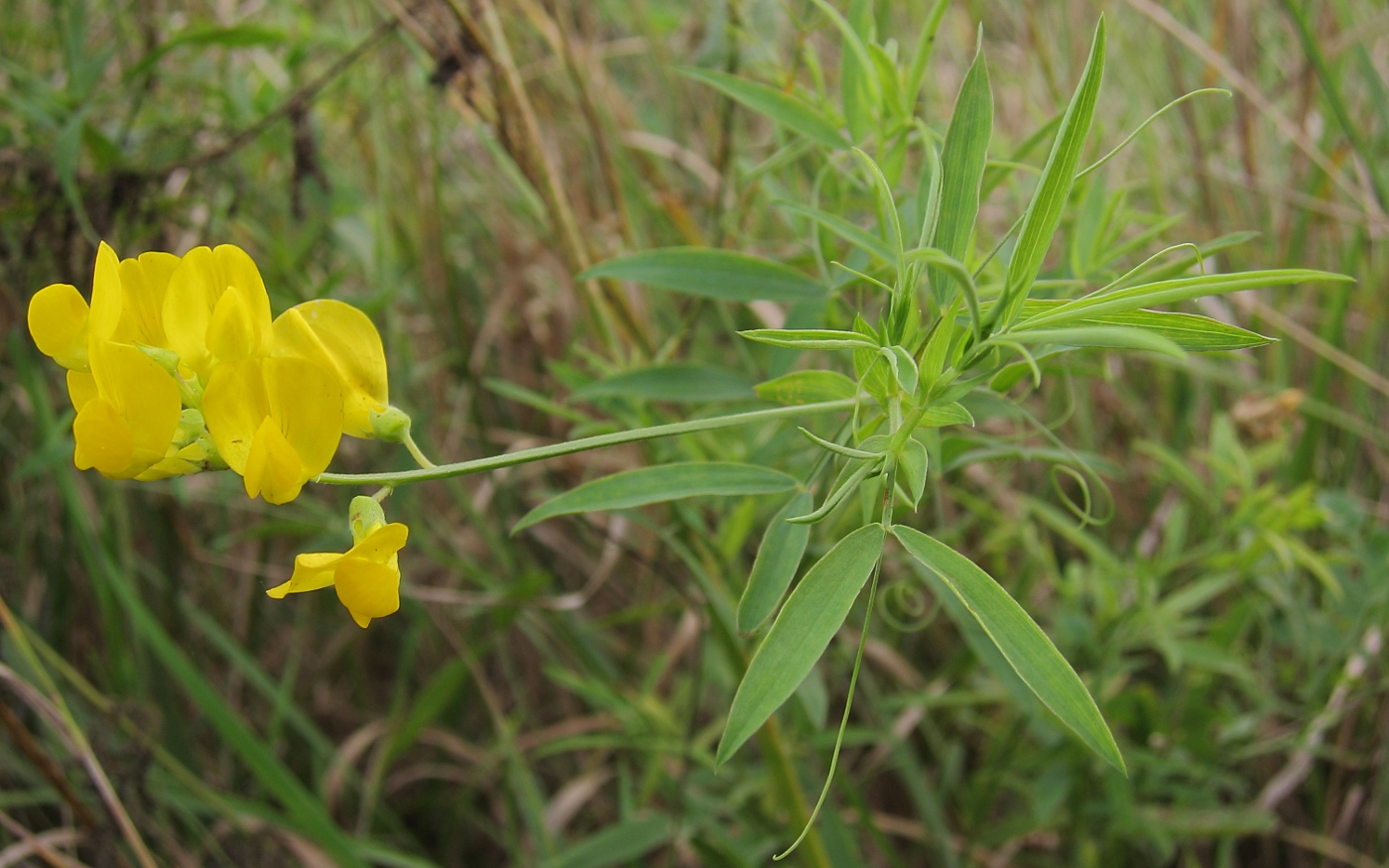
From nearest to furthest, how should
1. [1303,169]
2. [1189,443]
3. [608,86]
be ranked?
1. [608,86]
2. [1189,443]
3. [1303,169]

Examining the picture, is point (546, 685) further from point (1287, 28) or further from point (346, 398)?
point (1287, 28)

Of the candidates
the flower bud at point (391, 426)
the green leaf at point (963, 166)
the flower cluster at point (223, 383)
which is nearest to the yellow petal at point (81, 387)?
the flower cluster at point (223, 383)

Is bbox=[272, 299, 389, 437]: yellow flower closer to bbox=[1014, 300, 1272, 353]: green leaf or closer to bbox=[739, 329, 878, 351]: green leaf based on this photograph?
bbox=[739, 329, 878, 351]: green leaf

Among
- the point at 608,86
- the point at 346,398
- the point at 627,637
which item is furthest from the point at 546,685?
the point at 346,398

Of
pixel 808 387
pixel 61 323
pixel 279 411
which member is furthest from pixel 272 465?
pixel 808 387

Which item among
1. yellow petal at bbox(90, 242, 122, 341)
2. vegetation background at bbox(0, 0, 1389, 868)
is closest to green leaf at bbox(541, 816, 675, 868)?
vegetation background at bbox(0, 0, 1389, 868)

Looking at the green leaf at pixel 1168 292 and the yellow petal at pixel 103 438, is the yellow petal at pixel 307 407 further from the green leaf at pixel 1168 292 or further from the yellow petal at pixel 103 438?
the green leaf at pixel 1168 292

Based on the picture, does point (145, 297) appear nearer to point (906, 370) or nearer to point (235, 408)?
Answer: point (235, 408)
